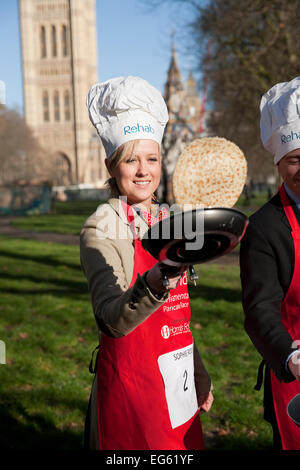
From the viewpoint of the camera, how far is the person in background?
179cm

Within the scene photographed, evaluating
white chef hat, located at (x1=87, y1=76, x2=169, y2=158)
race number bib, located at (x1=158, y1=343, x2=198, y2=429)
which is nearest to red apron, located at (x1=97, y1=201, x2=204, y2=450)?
race number bib, located at (x1=158, y1=343, x2=198, y2=429)

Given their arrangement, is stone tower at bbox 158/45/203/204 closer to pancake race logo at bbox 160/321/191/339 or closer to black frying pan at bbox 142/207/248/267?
pancake race logo at bbox 160/321/191/339

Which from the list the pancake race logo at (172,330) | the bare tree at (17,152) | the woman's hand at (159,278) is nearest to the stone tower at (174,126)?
the pancake race logo at (172,330)

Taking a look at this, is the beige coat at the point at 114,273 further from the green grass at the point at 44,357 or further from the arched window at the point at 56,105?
the arched window at the point at 56,105

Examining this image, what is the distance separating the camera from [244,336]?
5793 mm

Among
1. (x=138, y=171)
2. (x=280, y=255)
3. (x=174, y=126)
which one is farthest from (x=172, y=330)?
(x=174, y=126)

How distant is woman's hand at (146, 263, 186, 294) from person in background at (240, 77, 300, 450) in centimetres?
50

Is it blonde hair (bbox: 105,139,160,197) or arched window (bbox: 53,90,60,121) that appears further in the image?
arched window (bbox: 53,90,60,121)

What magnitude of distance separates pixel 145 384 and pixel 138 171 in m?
0.80

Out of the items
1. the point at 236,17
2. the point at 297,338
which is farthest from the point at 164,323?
the point at 236,17

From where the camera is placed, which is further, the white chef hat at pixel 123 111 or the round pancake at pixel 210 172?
the round pancake at pixel 210 172

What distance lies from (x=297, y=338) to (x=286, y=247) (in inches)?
13.6

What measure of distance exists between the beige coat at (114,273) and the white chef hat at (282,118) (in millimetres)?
606

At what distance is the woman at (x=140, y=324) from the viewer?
1788mm
